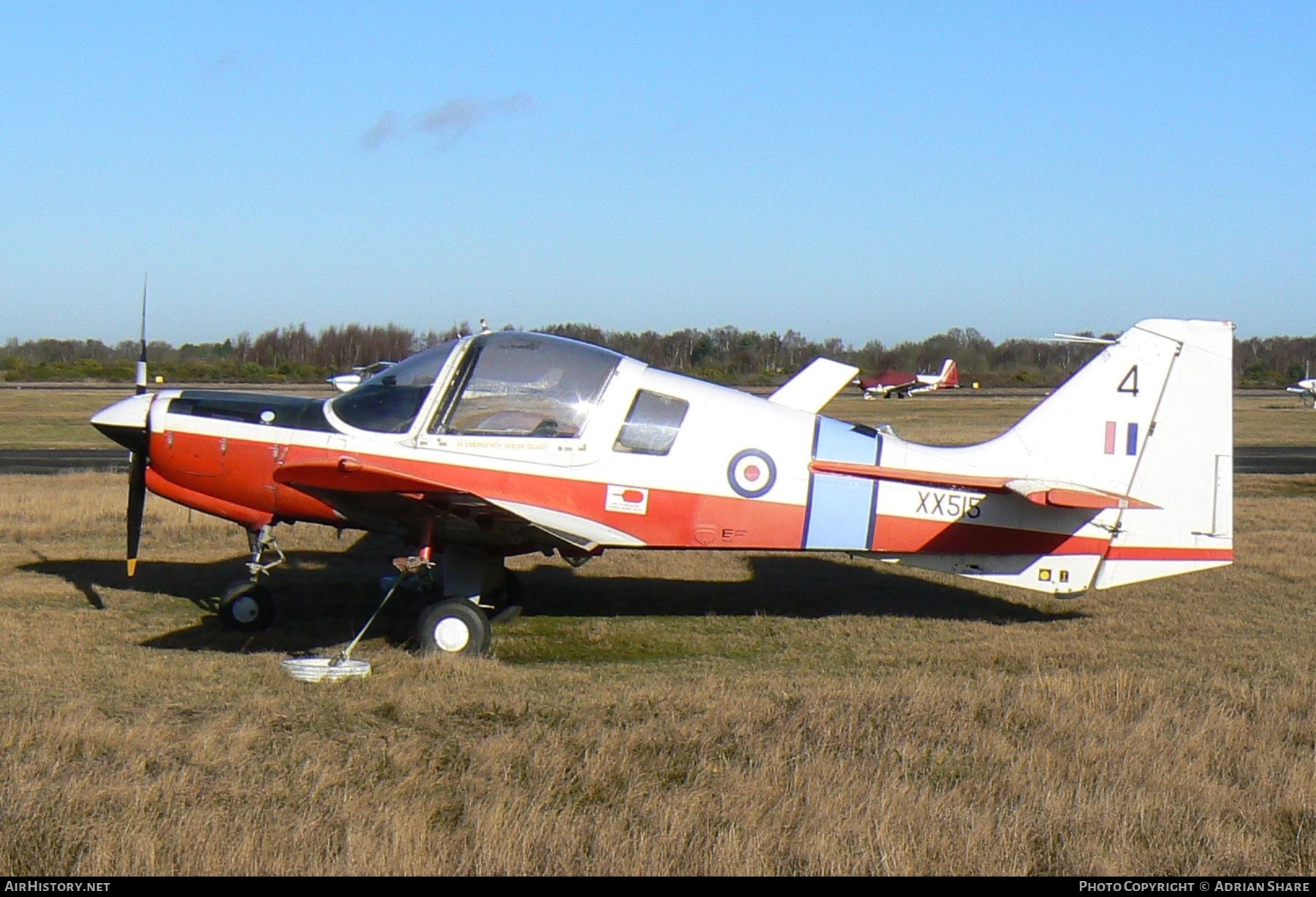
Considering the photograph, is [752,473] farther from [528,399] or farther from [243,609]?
[243,609]

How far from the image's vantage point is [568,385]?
27.8 feet

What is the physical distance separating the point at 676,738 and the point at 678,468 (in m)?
3.10

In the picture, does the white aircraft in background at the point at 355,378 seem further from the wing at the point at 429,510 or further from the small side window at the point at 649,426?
the small side window at the point at 649,426

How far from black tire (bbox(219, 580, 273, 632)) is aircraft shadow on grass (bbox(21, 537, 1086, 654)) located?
0.27 ft

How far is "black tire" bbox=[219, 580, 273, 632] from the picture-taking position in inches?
353

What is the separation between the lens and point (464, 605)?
27.4 ft

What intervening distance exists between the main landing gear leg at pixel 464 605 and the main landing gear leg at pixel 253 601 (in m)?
1.37

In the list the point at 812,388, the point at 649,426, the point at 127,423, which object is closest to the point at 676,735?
the point at 649,426

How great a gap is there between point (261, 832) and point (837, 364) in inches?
257

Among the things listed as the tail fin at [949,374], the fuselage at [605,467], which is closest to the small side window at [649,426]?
the fuselage at [605,467]

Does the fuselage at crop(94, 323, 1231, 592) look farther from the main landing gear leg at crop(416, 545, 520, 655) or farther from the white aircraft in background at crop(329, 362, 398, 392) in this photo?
the white aircraft in background at crop(329, 362, 398, 392)

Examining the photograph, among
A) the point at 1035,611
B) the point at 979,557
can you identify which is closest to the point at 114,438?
the point at 979,557

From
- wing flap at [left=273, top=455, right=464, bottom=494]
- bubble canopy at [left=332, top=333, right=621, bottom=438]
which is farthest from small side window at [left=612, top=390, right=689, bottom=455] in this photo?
wing flap at [left=273, top=455, right=464, bottom=494]
